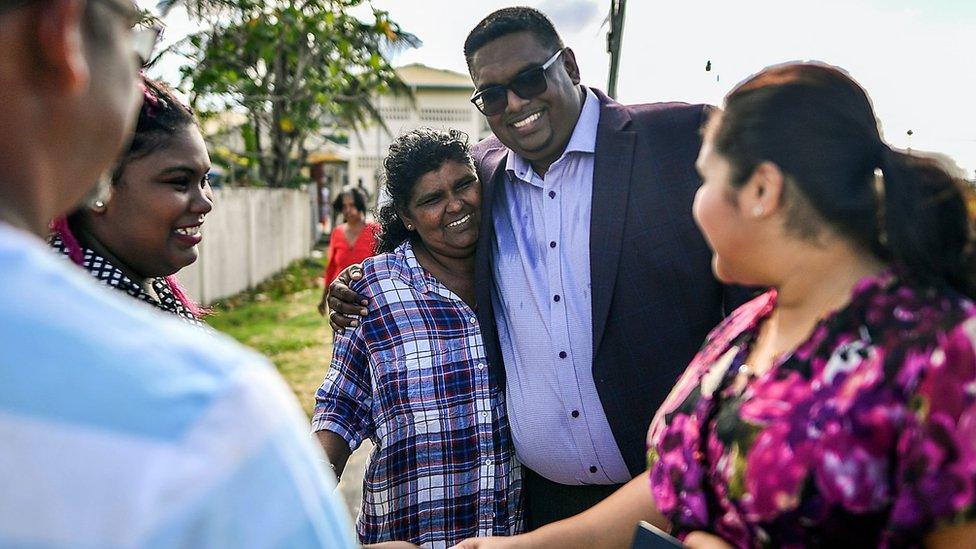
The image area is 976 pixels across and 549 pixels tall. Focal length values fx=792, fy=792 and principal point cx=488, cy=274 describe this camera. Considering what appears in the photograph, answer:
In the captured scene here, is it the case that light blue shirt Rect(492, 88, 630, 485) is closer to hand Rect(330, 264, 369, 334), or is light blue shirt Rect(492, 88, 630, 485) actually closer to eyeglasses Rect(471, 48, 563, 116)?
eyeglasses Rect(471, 48, 563, 116)

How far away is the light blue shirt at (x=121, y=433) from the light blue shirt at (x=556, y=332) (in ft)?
6.34

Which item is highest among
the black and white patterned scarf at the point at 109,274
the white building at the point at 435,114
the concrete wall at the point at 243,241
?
the white building at the point at 435,114

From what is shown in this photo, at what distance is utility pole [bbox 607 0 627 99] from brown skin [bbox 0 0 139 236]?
4.53 meters

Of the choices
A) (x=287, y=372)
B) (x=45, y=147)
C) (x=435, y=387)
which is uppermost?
(x=45, y=147)

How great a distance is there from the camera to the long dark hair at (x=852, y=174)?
1.28 m

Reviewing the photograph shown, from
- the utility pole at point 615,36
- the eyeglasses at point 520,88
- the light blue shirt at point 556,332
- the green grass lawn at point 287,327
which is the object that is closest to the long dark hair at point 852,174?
the light blue shirt at point 556,332

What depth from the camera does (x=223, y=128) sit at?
47.3 feet

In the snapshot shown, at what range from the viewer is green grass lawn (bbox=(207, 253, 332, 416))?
776cm

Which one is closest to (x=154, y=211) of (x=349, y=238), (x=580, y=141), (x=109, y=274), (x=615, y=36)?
(x=109, y=274)

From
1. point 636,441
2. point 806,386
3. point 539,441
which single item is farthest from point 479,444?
point 806,386

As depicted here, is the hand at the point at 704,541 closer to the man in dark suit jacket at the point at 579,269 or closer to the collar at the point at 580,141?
the man in dark suit jacket at the point at 579,269

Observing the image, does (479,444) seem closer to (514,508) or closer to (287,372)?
(514,508)

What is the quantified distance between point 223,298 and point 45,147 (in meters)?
11.7

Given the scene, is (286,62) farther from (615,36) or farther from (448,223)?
(448,223)
